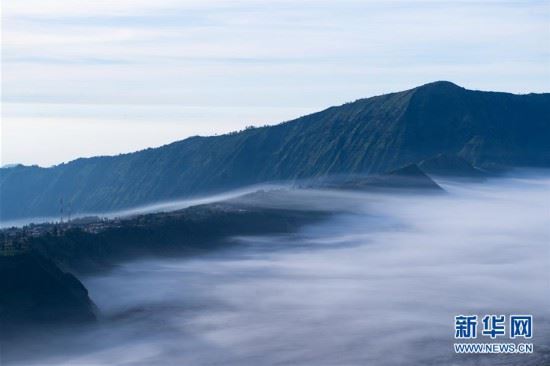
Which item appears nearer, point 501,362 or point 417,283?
point 501,362

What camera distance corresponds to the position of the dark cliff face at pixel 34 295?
97.1 m

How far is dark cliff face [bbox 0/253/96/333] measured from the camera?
97.1 meters

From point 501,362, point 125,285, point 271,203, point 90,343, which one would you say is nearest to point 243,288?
point 125,285

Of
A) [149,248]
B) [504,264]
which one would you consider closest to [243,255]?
[149,248]

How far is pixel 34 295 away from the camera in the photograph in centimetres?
9869

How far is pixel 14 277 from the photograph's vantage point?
9825cm

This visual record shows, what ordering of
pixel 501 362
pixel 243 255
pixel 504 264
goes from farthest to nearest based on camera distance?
pixel 504 264, pixel 243 255, pixel 501 362

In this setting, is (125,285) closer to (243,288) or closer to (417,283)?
(243,288)

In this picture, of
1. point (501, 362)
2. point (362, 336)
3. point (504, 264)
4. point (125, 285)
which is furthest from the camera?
point (504, 264)

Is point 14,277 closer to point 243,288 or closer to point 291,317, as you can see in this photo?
point 291,317

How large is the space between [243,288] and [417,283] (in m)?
24.8

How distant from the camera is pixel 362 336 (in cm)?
10325

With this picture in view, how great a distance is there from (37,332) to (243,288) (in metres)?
41.0

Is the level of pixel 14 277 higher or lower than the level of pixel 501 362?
higher
